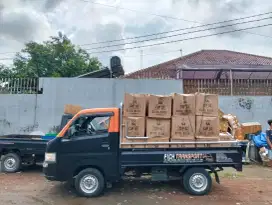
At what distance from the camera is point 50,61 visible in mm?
22234

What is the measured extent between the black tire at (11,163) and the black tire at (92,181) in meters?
3.76

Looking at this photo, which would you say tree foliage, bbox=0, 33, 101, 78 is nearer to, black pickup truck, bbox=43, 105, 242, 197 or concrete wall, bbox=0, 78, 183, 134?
concrete wall, bbox=0, 78, 183, 134

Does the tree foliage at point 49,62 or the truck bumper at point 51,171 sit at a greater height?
the tree foliage at point 49,62

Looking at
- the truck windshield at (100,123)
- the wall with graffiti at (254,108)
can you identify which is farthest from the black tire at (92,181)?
the wall with graffiti at (254,108)

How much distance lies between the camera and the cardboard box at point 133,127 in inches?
267

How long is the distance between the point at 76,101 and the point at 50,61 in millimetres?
9975

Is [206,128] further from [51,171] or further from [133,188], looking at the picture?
[51,171]

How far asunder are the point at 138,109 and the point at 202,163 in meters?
1.91

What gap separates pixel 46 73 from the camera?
2183 cm

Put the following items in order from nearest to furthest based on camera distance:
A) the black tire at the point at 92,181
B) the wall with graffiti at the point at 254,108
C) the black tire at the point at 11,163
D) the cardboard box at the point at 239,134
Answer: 1. the black tire at the point at 92,181
2. the black tire at the point at 11,163
3. the cardboard box at the point at 239,134
4. the wall with graffiti at the point at 254,108

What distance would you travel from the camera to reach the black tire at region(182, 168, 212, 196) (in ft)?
22.7

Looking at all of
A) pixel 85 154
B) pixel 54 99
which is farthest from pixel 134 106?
pixel 54 99

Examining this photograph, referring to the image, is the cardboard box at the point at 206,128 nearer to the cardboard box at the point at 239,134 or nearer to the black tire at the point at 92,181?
the black tire at the point at 92,181

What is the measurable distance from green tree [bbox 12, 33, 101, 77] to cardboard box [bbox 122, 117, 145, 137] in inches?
600
